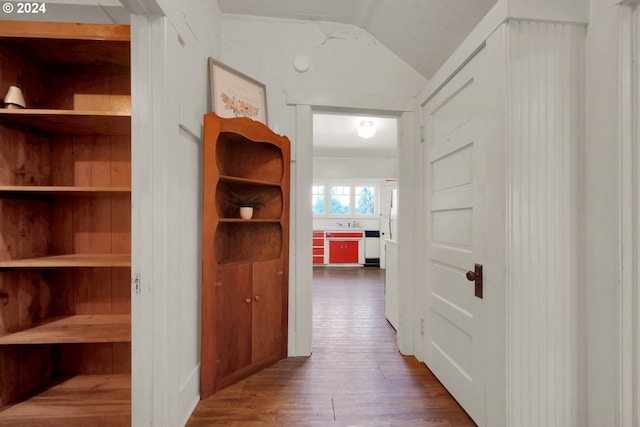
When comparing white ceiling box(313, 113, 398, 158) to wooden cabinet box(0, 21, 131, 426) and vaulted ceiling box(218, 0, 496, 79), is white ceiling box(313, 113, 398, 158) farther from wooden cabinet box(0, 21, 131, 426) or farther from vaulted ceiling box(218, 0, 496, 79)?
wooden cabinet box(0, 21, 131, 426)

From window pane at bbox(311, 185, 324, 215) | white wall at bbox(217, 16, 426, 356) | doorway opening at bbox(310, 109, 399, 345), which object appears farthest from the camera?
window pane at bbox(311, 185, 324, 215)

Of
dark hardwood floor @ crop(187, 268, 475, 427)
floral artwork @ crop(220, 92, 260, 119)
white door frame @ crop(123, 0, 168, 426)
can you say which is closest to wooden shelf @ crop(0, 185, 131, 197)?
white door frame @ crop(123, 0, 168, 426)

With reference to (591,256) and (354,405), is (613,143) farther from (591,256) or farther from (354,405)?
(354,405)

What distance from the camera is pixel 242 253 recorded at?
2.14 metres

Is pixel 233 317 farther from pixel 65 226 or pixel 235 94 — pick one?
pixel 235 94

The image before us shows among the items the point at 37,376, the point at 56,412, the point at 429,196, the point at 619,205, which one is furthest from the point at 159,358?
the point at 619,205

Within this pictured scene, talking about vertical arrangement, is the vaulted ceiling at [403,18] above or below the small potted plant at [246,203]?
above

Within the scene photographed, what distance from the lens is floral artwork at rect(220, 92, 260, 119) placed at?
1.91 meters

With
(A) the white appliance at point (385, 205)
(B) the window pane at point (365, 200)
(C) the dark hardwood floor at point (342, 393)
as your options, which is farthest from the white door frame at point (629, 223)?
(B) the window pane at point (365, 200)

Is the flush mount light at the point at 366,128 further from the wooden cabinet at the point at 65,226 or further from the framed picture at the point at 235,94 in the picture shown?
the wooden cabinet at the point at 65,226

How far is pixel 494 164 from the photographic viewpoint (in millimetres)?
1286

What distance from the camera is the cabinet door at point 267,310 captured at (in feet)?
6.37

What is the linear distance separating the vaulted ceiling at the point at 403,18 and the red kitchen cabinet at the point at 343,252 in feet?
15.5

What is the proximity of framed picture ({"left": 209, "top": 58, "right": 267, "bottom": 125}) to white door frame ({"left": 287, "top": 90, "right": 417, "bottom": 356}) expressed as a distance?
25cm
